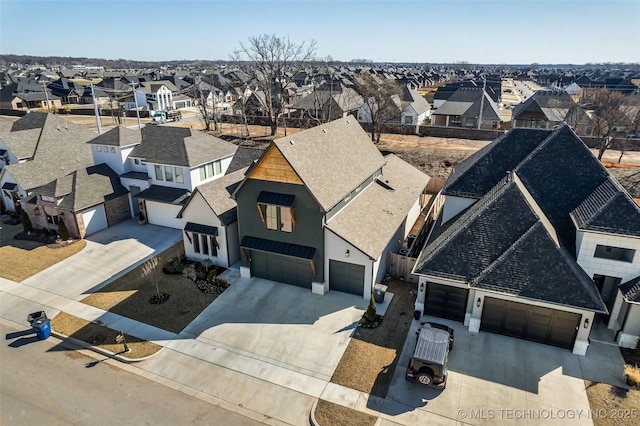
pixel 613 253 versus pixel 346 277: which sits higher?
pixel 613 253

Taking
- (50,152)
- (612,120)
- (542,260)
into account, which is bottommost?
(542,260)

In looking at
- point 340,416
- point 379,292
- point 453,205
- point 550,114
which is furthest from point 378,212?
point 550,114

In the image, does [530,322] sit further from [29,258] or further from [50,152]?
[50,152]

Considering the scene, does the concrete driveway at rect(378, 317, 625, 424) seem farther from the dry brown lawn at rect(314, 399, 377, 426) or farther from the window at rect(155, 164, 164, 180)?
the window at rect(155, 164, 164, 180)

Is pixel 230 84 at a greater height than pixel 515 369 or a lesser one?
greater

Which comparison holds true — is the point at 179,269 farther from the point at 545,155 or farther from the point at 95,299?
the point at 545,155

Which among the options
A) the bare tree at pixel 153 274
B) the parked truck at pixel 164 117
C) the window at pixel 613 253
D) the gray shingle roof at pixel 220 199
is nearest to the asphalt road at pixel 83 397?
the bare tree at pixel 153 274

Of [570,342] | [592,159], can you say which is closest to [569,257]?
[570,342]
